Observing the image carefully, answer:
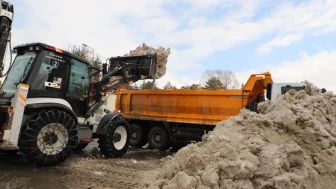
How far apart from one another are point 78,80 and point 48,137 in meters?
1.80

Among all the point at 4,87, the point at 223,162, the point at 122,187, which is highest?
the point at 4,87

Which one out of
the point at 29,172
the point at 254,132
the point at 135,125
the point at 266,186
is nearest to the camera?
the point at 266,186

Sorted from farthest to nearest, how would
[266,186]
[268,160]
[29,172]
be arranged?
[29,172] < [268,160] < [266,186]

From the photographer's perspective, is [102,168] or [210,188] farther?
[102,168]

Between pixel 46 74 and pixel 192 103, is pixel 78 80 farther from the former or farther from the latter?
pixel 192 103

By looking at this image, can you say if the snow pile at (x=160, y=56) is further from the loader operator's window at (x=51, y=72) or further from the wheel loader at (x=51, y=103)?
the loader operator's window at (x=51, y=72)

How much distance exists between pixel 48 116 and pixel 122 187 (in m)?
2.01

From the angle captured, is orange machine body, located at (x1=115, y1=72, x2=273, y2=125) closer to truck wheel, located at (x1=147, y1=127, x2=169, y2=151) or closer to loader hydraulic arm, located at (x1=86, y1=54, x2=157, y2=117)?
truck wheel, located at (x1=147, y1=127, x2=169, y2=151)

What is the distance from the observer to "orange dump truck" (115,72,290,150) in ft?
28.9

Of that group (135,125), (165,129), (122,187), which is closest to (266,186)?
(122,187)

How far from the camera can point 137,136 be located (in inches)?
428

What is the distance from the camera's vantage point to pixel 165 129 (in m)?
10.3

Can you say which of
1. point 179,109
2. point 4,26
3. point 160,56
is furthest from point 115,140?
point 4,26

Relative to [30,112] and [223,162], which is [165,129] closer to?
[30,112]
